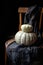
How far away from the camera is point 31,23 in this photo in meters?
2.05

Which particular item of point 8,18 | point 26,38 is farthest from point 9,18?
point 26,38

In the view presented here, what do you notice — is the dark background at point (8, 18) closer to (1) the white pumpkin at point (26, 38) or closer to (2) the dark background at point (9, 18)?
(2) the dark background at point (9, 18)

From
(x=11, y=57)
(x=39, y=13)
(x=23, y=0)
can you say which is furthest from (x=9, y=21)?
(x=11, y=57)

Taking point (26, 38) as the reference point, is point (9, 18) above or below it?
above

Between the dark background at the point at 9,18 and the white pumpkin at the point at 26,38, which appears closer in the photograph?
the white pumpkin at the point at 26,38

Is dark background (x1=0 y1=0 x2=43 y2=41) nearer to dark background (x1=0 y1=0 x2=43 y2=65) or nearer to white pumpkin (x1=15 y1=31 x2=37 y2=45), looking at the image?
dark background (x1=0 y1=0 x2=43 y2=65)

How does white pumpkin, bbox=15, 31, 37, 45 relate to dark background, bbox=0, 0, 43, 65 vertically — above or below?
below

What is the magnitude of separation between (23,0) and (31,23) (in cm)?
39

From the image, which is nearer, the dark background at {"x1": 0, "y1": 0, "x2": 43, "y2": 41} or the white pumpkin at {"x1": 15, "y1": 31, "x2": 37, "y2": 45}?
the white pumpkin at {"x1": 15, "y1": 31, "x2": 37, "y2": 45}

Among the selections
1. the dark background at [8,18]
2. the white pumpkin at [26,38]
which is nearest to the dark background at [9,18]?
the dark background at [8,18]

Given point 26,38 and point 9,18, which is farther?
point 9,18

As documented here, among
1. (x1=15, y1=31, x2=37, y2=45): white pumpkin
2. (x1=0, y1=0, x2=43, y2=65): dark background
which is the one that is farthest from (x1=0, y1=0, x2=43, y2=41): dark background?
(x1=15, y1=31, x2=37, y2=45): white pumpkin

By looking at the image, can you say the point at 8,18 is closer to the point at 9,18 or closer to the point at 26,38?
the point at 9,18

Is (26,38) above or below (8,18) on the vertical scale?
below
